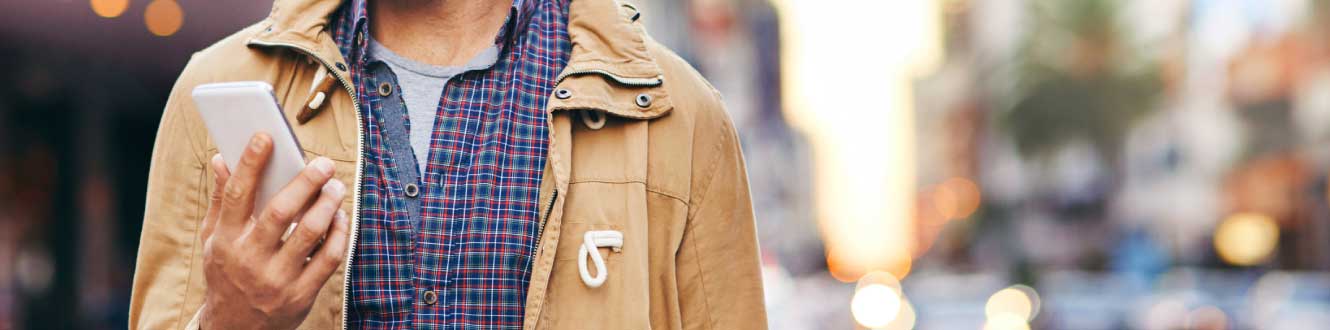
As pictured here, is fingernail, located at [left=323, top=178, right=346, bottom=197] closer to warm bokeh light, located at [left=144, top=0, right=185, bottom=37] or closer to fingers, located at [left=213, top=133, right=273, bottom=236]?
fingers, located at [left=213, top=133, right=273, bottom=236]

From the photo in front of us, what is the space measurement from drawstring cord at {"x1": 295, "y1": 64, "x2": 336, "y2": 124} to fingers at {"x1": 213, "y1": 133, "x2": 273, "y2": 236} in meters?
0.36

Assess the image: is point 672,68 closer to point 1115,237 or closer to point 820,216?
point 1115,237

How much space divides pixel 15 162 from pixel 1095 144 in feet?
114

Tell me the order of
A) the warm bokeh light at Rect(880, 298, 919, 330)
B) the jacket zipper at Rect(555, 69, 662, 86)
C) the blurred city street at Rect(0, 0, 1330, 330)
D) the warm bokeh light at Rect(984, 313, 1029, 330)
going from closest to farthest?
the jacket zipper at Rect(555, 69, 662, 86) → the blurred city street at Rect(0, 0, 1330, 330) → the warm bokeh light at Rect(984, 313, 1029, 330) → the warm bokeh light at Rect(880, 298, 919, 330)

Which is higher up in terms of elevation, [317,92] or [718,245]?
[317,92]

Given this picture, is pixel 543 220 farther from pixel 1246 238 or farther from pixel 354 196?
pixel 1246 238

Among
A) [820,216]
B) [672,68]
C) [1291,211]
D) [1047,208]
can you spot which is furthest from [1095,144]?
[672,68]

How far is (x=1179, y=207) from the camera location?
49062 millimetres

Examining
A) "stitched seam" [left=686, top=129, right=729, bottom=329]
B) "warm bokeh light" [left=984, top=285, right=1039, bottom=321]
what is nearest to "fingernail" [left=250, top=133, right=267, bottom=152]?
"stitched seam" [left=686, top=129, right=729, bottom=329]

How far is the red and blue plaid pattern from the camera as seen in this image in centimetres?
229

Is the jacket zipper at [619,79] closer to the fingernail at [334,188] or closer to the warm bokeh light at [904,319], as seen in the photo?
the fingernail at [334,188]

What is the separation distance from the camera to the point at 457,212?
7.66 feet

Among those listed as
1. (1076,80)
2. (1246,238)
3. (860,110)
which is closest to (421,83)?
(1076,80)

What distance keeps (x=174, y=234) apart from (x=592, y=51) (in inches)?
30.3
